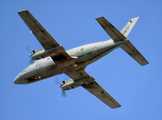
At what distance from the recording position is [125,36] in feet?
113

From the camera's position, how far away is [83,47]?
1378 inches

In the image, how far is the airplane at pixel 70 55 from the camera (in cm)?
3272

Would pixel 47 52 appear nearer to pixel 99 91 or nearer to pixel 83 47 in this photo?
pixel 83 47

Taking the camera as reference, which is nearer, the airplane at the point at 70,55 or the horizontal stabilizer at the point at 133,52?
the airplane at the point at 70,55

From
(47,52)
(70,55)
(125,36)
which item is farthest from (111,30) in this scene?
(47,52)

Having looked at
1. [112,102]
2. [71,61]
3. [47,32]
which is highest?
[47,32]

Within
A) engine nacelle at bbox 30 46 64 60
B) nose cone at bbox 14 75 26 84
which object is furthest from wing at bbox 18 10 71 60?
nose cone at bbox 14 75 26 84

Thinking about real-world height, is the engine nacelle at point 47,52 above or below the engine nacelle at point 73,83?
above

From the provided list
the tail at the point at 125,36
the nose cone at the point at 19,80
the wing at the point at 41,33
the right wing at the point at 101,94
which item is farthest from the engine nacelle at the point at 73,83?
the tail at the point at 125,36

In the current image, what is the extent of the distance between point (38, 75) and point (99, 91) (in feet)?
29.0

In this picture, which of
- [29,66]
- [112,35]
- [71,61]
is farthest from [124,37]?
[29,66]

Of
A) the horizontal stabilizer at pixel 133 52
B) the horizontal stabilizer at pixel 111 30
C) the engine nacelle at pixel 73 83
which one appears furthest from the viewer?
the engine nacelle at pixel 73 83

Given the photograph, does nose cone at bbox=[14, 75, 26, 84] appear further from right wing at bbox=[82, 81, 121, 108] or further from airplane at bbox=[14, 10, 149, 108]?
right wing at bbox=[82, 81, 121, 108]

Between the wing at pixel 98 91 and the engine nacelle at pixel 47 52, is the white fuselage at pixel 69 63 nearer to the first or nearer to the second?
the engine nacelle at pixel 47 52
